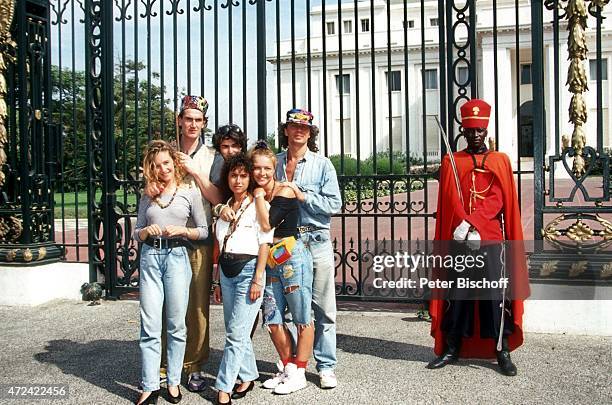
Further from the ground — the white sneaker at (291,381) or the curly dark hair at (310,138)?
the curly dark hair at (310,138)

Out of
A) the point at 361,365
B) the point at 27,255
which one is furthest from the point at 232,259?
the point at 27,255

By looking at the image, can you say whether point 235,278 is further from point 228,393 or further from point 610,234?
point 610,234

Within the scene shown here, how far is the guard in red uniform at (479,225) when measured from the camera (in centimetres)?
452

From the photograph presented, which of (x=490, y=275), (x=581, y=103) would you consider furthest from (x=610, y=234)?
(x=490, y=275)

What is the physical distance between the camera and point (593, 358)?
15.8 ft

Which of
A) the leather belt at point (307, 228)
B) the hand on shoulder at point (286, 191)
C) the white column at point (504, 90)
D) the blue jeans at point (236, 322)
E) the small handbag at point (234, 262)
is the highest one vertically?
the white column at point (504, 90)

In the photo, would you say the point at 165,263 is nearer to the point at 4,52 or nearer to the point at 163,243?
the point at 163,243

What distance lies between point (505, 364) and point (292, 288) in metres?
1.65

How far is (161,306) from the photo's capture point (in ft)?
13.2

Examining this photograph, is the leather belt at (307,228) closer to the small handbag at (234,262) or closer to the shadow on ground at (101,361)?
the small handbag at (234,262)

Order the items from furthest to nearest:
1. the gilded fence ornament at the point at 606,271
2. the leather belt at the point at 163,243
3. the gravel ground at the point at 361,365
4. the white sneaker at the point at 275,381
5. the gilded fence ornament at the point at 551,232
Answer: the gilded fence ornament at the point at 551,232 → the gilded fence ornament at the point at 606,271 → the white sneaker at the point at 275,381 → the gravel ground at the point at 361,365 → the leather belt at the point at 163,243

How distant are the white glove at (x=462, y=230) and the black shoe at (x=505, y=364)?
864 millimetres

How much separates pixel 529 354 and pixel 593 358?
17.5 inches

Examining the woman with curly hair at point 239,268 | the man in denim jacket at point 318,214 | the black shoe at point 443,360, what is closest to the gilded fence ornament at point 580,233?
the black shoe at point 443,360
